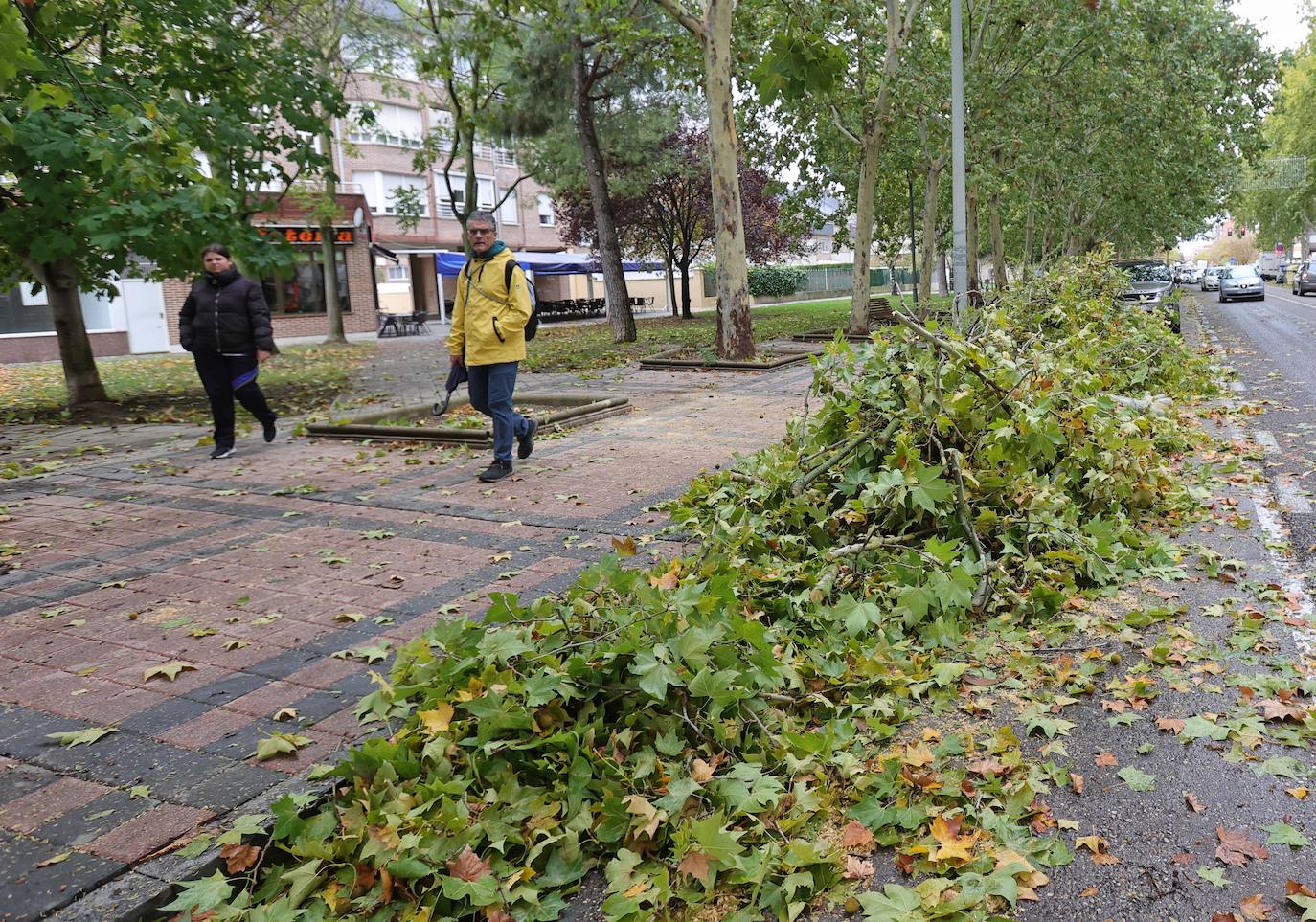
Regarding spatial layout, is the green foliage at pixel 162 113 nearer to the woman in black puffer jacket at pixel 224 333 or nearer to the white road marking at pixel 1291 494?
the woman in black puffer jacket at pixel 224 333

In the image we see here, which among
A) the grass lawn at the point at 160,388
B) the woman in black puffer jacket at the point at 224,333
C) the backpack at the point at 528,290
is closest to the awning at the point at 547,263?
the grass lawn at the point at 160,388

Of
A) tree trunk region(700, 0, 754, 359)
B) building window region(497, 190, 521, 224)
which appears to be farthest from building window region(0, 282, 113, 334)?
building window region(497, 190, 521, 224)

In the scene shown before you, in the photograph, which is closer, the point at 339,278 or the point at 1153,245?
the point at 339,278

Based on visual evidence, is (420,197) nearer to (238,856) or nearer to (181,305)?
(181,305)

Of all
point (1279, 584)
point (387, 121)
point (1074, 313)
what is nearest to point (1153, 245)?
point (387, 121)

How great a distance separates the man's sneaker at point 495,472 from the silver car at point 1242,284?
41.8m

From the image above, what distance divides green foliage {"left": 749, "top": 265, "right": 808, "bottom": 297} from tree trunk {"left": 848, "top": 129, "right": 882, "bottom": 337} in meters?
34.5

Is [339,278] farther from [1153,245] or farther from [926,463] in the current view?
[1153,245]

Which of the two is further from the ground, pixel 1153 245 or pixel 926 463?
pixel 1153 245

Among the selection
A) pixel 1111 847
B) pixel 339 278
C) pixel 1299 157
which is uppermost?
pixel 1299 157

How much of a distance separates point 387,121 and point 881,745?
46.3 m

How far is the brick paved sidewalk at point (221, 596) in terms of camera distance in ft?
10.1

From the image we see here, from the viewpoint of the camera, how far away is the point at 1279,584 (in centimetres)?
498

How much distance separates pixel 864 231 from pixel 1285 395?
37.5 ft
